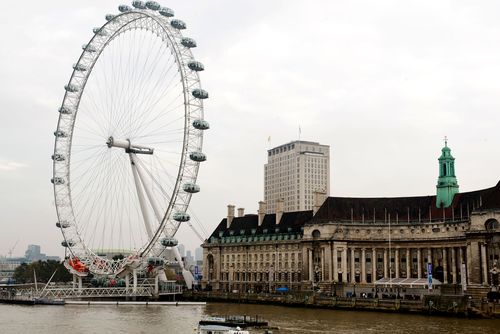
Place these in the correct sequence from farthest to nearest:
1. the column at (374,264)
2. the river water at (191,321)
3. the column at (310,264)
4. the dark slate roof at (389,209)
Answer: the column at (310,264) < the column at (374,264) < the dark slate roof at (389,209) < the river water at (191,321)

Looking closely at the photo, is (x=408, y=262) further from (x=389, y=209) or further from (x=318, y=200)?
(x=318, y=200)

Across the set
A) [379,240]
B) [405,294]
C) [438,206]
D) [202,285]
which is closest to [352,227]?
[379,240]

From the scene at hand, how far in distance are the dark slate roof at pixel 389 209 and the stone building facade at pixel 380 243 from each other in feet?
0.55

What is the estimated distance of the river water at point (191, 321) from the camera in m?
61.8

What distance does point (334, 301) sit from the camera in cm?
9169

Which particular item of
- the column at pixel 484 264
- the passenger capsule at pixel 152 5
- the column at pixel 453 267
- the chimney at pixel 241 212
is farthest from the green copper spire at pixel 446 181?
the passenger capsule at pixel 152 5

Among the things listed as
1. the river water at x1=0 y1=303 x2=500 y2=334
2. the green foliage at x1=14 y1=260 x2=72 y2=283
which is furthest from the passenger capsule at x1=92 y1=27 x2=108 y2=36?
the green foliage at x1=14 y1=260 x2=72 y2=283

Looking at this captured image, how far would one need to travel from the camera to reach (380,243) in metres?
115

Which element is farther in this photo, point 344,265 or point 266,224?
point 266,224

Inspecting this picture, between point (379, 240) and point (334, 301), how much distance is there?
26.6 metres

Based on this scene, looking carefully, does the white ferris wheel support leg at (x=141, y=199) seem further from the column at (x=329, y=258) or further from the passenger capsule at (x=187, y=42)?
the column at (x=329, y=258)

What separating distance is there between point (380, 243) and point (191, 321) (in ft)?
170

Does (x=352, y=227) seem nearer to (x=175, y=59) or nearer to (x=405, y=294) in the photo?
(x=405, y=294)

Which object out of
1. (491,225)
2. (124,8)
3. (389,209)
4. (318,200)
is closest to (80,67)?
(124,8)
